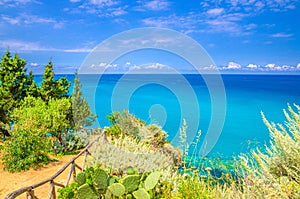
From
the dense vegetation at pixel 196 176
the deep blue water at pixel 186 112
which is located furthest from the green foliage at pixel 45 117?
the dense vegetation at pixel 196 176

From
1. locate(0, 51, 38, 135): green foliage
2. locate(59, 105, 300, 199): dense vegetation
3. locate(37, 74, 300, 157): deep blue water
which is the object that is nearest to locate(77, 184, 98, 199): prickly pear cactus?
locate(59, 105, 300, 199): dense vegetation

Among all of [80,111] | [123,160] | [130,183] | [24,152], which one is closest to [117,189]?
[130,183]

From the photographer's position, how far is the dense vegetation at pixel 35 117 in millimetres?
8172

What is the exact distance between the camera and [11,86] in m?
11.8

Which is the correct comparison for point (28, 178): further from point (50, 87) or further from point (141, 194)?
point (50, 87)

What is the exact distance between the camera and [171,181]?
4.34 meters

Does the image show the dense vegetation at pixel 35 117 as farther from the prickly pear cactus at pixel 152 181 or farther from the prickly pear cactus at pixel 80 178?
the prickly pear cactus at pixel 152 181

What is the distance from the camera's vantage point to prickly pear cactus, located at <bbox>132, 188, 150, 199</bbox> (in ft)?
12.9

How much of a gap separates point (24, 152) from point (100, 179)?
17.3 ft

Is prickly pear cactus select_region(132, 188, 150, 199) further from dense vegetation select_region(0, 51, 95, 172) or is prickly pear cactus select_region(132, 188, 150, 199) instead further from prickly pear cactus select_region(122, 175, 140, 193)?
dense vegetation select_region(0, 51, 95, 172)

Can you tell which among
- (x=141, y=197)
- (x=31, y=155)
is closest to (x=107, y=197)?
(x=141, y=197)

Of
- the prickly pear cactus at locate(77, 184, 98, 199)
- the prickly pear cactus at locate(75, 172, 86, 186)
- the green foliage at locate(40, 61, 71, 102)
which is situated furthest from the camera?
the green foliage at locate(40, 61, 71, 102)

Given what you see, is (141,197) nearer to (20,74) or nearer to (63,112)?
(63,112)

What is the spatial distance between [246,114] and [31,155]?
3620cm
